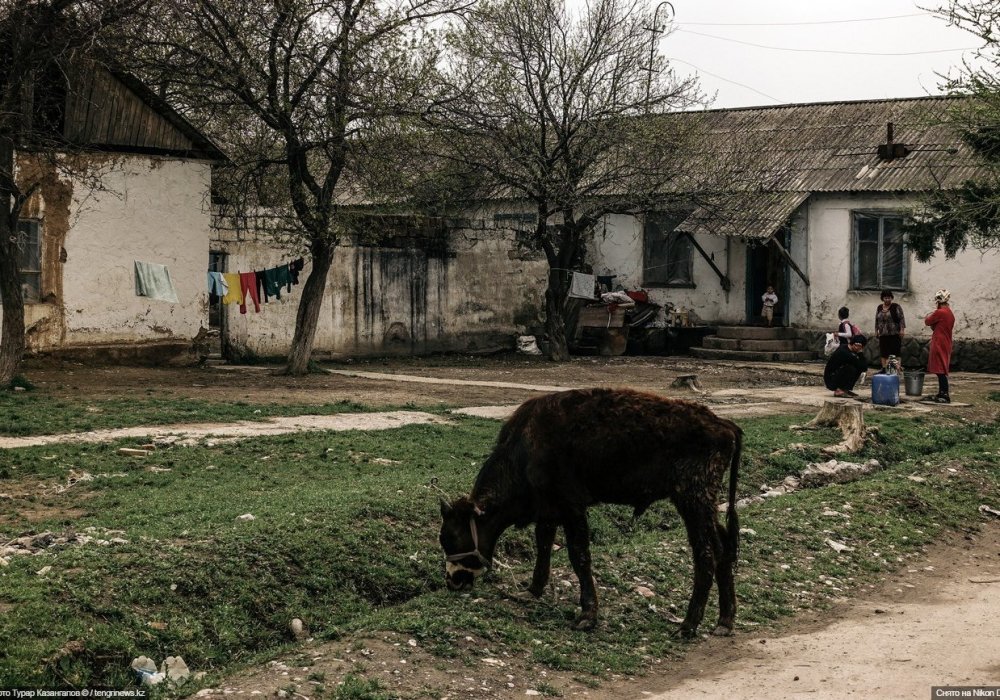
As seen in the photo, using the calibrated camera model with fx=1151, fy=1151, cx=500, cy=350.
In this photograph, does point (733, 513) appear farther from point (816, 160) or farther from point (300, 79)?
point (816, 160)

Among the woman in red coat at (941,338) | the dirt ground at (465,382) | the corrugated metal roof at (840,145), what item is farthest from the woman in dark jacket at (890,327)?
the corrugated metal roof at (840,145)

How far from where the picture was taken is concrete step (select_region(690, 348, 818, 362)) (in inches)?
1081

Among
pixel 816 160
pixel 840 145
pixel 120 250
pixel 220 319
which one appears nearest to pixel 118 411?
pixel 120 250

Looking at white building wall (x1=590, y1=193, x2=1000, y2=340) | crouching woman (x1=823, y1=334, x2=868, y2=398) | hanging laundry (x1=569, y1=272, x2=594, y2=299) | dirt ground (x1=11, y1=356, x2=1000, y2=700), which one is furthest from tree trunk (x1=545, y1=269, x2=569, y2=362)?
dirt ground (x1=11, y1=356, x2=1000, y2=700)

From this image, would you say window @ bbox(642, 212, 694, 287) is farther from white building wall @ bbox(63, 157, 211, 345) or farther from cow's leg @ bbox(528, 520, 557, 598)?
cow's leg @ bbox(528, 520, 557, 598)

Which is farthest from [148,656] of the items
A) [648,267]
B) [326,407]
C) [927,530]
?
[648,267]

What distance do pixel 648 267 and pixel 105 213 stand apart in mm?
15410

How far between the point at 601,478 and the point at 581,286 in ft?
66.0

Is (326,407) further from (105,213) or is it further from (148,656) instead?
(148,656)

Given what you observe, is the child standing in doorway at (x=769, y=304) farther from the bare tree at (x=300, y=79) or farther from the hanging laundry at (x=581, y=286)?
the bare tree at (x=300, y=79)

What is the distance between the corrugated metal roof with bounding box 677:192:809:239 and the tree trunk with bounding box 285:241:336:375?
9.96 metres

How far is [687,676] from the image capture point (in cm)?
727

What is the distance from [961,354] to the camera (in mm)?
26016

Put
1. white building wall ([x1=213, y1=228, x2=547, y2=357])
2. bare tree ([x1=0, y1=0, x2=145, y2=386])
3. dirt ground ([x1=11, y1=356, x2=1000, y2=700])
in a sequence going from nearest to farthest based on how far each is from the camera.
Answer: dirt ground ([x1=11, y1=356, x2=1000, y2=700]), bare tree ([x1=0, y1=0, x2=145, y2=386]), white building wall ([x1=213, y1=228, x2=547, y2=357])
